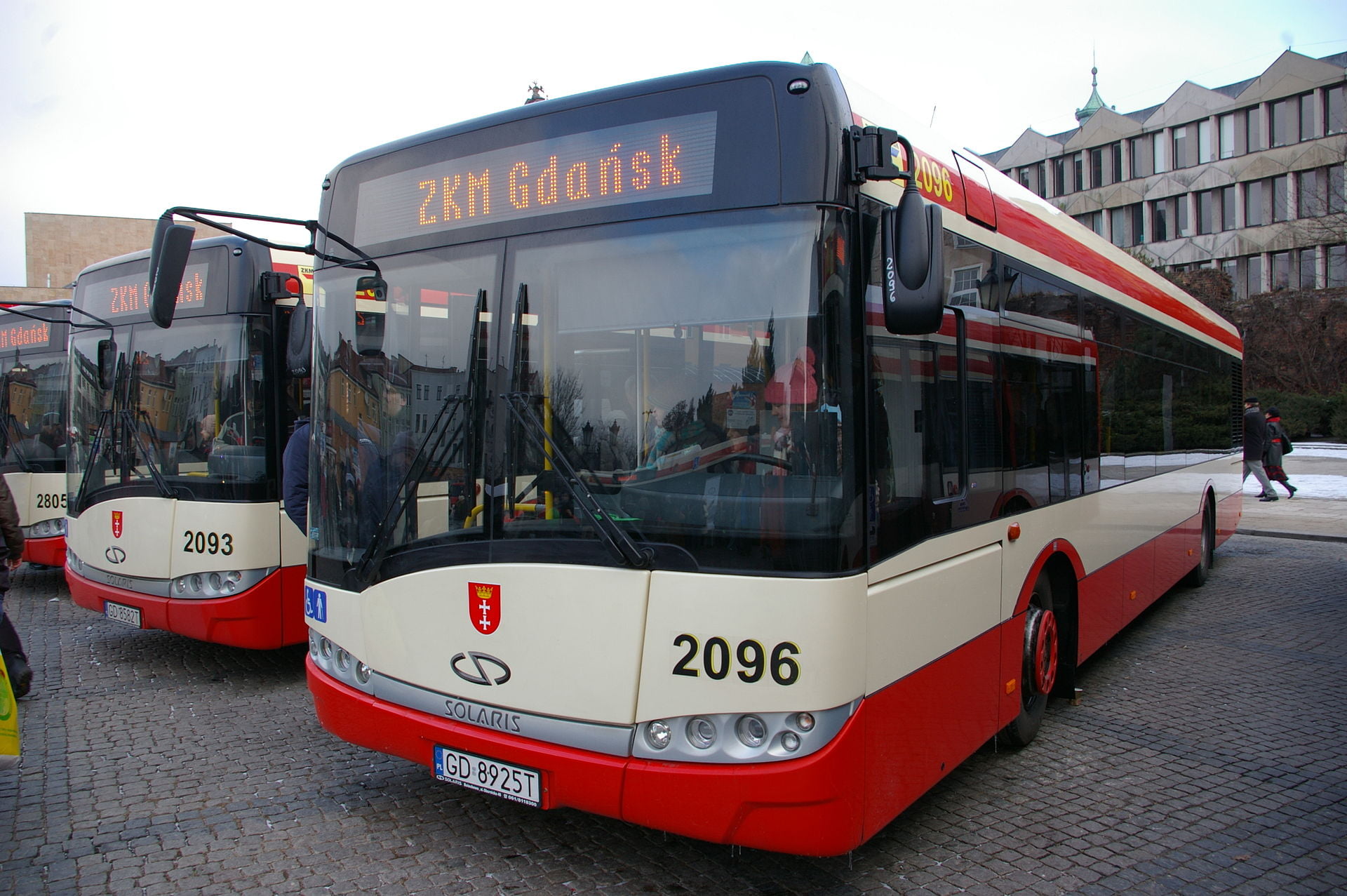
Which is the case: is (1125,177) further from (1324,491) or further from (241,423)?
(241,423)

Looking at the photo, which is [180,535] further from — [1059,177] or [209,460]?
[1059,177]

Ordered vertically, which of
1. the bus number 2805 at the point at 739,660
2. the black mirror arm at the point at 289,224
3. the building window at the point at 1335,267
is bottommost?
the bus number 2805 at the point at 739,660

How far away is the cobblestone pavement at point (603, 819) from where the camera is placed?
376cm

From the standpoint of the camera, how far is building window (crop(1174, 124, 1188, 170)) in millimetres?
55188

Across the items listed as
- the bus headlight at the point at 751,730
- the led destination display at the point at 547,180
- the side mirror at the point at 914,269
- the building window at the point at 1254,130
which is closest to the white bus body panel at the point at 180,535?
the led destination display at the point at 547,180

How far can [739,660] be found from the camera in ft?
10.3

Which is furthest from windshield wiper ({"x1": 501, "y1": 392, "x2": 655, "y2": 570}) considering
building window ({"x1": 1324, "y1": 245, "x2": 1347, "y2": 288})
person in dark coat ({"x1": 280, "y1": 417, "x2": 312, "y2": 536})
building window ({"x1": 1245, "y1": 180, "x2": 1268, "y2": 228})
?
building window ({"x1": 1245, "y1": 180, "x2": 1268, "y2": 228})

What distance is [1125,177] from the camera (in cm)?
5809

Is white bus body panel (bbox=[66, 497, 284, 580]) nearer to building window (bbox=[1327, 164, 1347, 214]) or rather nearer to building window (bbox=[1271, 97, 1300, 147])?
building window (bbox=[1327, 164, 1347, 214])

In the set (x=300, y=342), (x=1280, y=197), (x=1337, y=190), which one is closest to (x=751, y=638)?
(x=300, y=342)

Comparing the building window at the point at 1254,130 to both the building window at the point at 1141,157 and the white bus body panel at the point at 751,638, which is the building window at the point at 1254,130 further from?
the white bus body panel at the point at 751,638

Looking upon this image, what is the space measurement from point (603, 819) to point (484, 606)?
4.39 ft

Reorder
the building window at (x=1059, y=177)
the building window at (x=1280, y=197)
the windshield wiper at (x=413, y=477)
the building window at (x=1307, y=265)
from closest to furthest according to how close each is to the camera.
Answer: the windshield wiper at (x=413, y=477) → the building window at (x=1307, y=265) → the building window at (x=1280, y=197) → the building window at (x=1059, y=177)

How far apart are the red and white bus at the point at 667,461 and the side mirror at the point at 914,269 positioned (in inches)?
0.4
